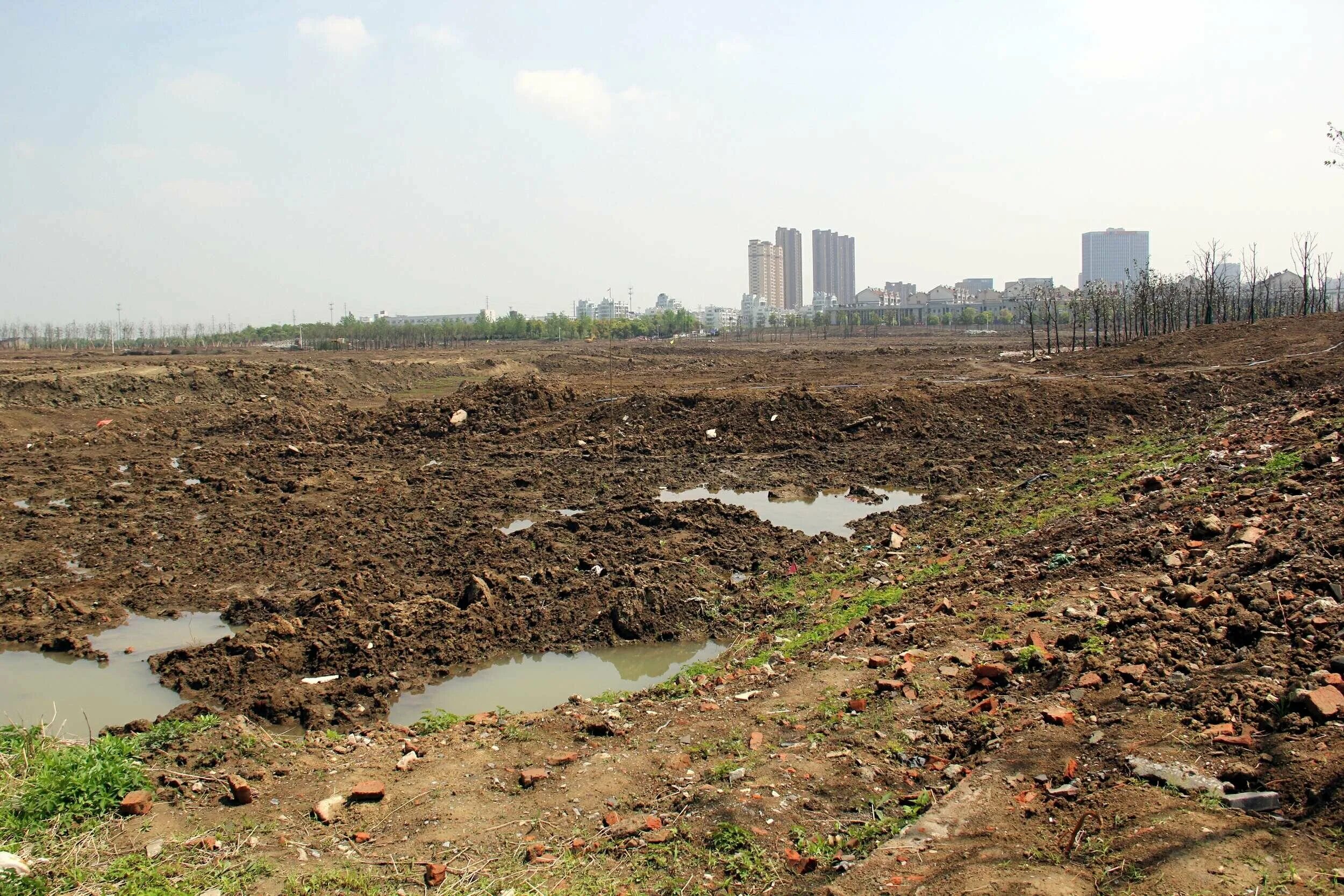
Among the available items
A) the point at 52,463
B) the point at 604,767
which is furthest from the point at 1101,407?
the point at 52,463

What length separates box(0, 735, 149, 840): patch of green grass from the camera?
4.80 meters

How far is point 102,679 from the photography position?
858 centimetres

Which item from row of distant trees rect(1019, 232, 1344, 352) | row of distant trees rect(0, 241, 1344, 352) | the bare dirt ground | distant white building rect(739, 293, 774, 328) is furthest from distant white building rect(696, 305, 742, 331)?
the bare dirt ground

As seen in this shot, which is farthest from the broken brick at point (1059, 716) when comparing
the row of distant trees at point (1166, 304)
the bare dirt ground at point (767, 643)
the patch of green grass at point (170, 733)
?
the row of distant trees at point (1166, 304)

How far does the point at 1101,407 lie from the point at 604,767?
62.3 ft

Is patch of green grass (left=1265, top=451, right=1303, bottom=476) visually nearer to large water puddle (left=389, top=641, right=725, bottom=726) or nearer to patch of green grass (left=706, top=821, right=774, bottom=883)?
large water puddle (left=389, top=641, right=725, bottom=726)

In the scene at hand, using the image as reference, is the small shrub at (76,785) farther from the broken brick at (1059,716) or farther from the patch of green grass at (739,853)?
the broken brick at (1059,716)

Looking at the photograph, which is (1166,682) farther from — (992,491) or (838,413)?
(838,413)

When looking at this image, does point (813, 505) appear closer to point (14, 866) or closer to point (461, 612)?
point (461, 612)

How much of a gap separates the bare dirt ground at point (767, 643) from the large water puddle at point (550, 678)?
0.21 metres

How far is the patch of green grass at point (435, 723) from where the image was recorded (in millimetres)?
6812

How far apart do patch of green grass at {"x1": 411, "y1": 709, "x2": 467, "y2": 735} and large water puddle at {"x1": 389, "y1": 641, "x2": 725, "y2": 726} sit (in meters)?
0.38

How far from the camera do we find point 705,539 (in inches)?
480

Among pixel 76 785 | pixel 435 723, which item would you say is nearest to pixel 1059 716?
pixel 435 723
